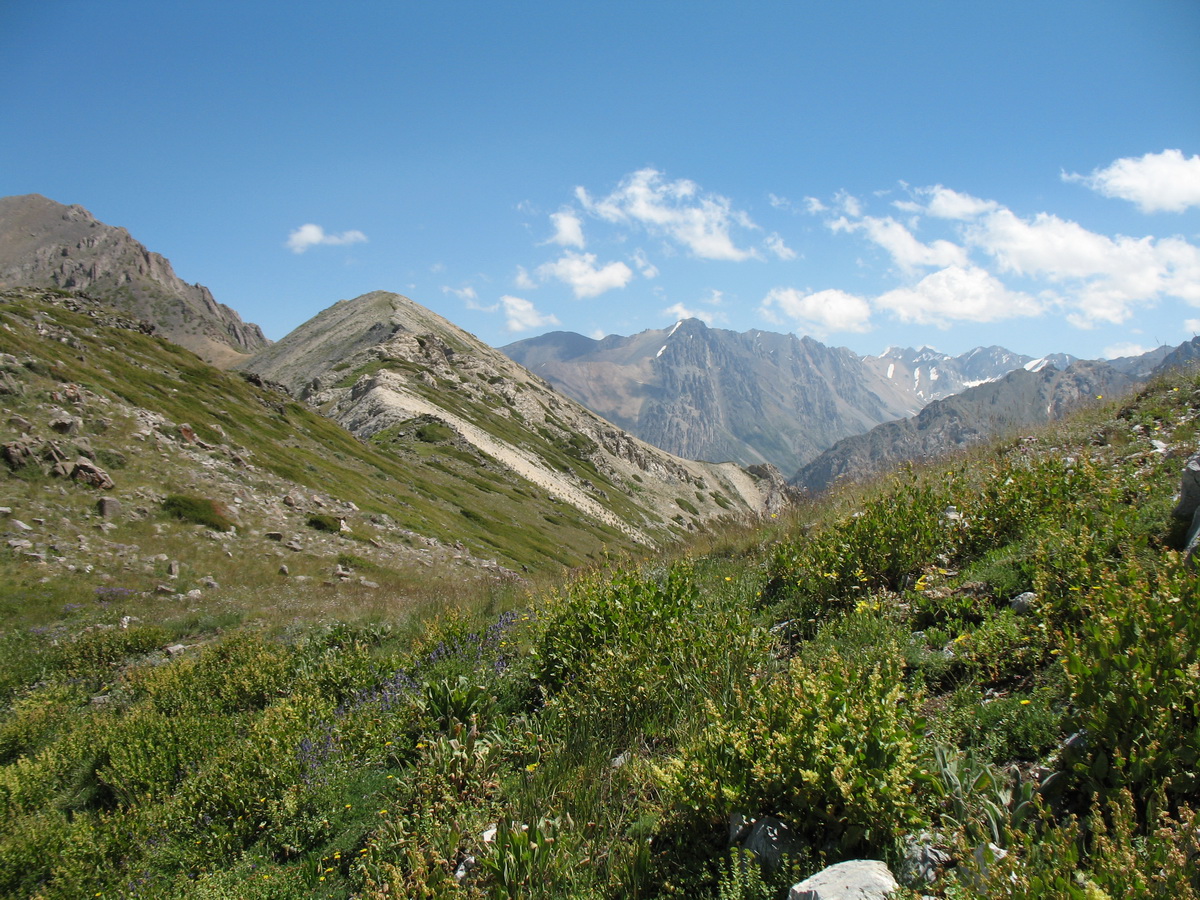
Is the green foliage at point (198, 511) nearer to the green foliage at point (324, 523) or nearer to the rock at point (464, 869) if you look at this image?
the green foliage at point (324, 523)

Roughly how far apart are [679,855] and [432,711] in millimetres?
3693

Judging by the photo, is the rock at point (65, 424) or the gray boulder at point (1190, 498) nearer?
the gray boulder at point (1190, 498)

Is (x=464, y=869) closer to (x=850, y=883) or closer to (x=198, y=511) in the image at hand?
(x=850, y=883)

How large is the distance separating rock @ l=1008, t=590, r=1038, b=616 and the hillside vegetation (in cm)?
4

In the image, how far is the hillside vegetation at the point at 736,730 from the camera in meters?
3.24

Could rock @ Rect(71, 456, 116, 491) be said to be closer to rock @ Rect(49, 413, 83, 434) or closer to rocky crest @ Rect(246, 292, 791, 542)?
Result: rock @ Rect(49, 413, 83, 434)

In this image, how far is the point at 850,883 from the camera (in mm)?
2906

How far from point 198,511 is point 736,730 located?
2755 centimetres

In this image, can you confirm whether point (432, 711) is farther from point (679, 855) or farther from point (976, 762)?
point (976, 762)

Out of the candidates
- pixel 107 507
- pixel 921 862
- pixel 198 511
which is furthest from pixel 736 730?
pixel 198 511

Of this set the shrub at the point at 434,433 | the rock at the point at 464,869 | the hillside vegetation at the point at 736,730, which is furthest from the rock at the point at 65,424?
the shrub at the point at 434,433

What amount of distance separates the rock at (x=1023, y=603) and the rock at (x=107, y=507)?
92.1 feet

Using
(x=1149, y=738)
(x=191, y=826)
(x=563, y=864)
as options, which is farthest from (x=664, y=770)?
(x=191, y=826)

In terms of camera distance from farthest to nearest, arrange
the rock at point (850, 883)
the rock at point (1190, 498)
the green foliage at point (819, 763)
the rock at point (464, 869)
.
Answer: the rock at point (1190, 498)
the rock at point (464, 869)
the green foliage at point (819, 763)
the rock at point (850, 883)
